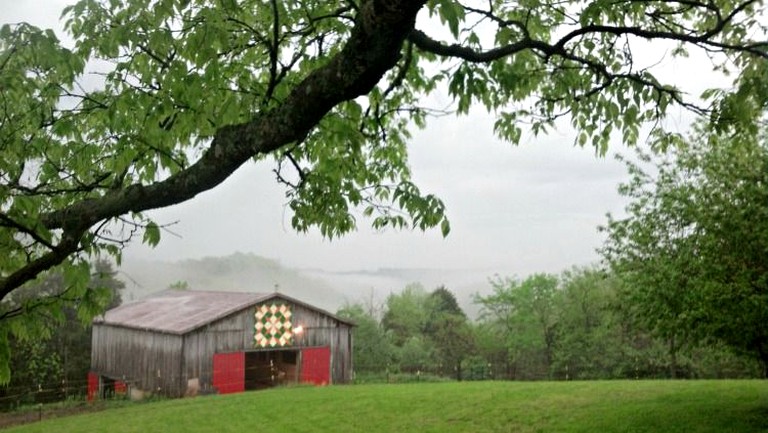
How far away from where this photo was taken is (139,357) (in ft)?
98.0

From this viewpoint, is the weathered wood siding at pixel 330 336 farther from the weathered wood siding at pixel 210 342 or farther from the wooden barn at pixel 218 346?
the weathered wood siding at pixel 210 342

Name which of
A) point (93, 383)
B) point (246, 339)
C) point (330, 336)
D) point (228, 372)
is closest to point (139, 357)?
point (228, 372)

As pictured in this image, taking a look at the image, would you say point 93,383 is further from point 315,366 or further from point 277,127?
point 277,127

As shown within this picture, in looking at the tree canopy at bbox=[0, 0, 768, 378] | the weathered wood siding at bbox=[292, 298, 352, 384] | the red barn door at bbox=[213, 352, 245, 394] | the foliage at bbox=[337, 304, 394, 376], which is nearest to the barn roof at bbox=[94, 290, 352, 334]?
the weathered wood siding at bbox=[292, 298, 352, 384]

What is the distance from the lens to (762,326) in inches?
464

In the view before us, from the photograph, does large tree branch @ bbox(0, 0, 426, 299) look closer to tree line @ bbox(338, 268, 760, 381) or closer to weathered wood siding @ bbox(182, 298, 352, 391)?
weathered wood siding @ bbox(182, 298, 352, 391)

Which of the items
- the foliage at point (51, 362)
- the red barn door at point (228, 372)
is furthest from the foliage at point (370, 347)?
the foliage at point (51, 362)

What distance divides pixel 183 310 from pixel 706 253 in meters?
27.1

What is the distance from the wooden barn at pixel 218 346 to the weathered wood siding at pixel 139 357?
5cm

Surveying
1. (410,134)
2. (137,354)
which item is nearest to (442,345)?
(137,354)

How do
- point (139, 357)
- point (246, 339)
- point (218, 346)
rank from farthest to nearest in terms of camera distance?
point (139, 357), point (246, 339), point (218, 346)

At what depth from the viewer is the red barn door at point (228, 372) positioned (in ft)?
92.5

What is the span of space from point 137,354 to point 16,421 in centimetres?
700

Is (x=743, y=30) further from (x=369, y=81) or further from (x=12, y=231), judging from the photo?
(x=12, y=231)
